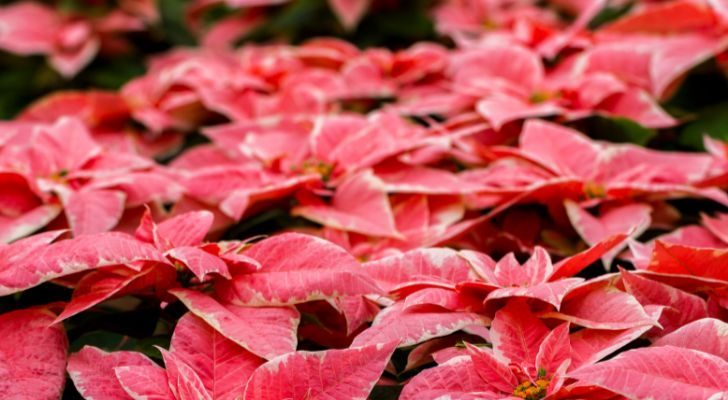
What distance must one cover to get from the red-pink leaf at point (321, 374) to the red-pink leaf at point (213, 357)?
0.03 metres

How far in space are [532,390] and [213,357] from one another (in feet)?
0.77

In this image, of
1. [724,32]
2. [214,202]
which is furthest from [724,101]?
[214,202]

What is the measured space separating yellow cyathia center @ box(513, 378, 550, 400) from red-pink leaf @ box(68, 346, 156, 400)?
0.26 meters

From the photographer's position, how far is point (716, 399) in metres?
0.55

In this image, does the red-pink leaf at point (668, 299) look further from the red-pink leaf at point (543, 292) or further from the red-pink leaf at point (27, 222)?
the red-pink leaf at point (27, 222)

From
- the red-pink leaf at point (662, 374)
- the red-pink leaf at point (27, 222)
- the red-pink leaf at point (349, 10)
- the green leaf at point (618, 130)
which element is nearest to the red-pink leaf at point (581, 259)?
the red-pink leaf at point (662, 374)

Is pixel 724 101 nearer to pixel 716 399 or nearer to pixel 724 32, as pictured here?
pixel 724 32

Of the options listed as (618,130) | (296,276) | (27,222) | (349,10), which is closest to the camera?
(296,276)

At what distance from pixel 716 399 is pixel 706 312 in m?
0.16

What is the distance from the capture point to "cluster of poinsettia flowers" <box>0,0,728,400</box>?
0.63 meters

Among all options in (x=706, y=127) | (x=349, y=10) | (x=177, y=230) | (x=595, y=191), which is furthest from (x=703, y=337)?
(x=349, y=10)

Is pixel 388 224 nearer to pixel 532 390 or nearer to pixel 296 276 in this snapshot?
pixel 296 276

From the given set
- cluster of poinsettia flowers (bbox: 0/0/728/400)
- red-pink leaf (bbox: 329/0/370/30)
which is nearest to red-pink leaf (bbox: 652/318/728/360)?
cluster of poinsettia flowers (bbox: 0/0/728/400)

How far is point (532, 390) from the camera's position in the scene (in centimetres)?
60
